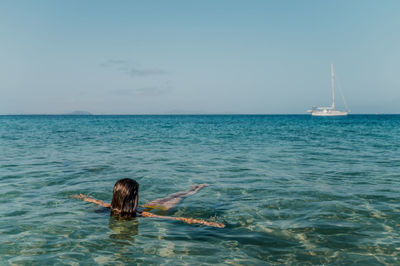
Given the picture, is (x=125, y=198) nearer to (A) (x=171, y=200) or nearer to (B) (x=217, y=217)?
(A) (x=171, y=200)

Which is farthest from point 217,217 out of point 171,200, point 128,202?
point 128,202

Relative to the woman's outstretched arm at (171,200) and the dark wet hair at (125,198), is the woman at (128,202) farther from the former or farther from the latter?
the woman's outstretched arm at (171,200)

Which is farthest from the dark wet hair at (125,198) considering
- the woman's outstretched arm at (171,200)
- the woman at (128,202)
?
the woman's outstretched arm at (171,200)

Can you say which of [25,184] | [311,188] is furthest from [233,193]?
[25,184]

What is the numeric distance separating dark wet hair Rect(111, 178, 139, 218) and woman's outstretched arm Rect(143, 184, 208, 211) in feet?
3.21

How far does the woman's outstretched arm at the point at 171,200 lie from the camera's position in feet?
23.8

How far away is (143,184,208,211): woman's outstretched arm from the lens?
23.8 feet

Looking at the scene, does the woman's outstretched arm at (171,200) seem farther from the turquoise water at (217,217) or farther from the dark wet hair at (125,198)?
the dark wet hair at (125,198)

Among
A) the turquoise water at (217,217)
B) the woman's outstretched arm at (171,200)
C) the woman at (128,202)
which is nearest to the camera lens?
the turquoise water at (217,217)

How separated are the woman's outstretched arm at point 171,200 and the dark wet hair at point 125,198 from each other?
0.98m

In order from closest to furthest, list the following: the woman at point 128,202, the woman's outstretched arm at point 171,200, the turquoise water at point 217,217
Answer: the turquoise water at point 217,217 < the woman at point 128,202 < the woman's outstretched arm at point 171,200

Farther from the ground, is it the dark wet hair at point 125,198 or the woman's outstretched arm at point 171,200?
the dark wet hair at point 125,198

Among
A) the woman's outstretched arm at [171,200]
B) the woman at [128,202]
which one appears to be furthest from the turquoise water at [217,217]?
the woman's outstretched arm at [171,200]

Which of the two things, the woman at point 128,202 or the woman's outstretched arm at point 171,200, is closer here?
the woman at point 128,202
